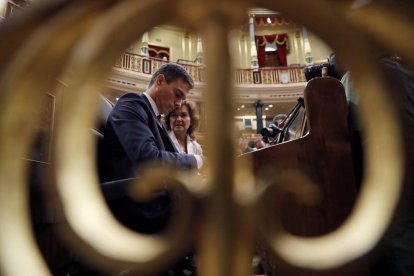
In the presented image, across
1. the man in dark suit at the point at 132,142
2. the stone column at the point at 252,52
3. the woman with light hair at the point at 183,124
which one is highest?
the stone column at the point at 252,52

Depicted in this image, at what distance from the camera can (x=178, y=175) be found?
15cm

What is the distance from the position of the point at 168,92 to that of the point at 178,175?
4.99 feet

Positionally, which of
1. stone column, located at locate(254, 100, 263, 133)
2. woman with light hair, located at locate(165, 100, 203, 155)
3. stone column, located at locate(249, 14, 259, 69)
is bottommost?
woman with light hair, located at locate(165, 100, 203, 155)

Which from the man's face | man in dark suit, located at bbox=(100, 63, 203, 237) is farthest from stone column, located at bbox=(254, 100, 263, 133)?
man in dark suit, located at bbox=(100, 63, 203, 237)

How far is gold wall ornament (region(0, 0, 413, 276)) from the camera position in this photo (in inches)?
5.6

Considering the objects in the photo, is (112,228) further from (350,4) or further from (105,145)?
(105,145)

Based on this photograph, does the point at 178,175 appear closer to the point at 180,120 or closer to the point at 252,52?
the point at 180,120

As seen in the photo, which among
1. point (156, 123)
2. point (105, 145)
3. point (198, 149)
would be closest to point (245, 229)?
point (105, 145)

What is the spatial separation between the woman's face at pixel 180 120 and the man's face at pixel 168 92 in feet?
1.93

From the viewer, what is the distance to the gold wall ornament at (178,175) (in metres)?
0.14

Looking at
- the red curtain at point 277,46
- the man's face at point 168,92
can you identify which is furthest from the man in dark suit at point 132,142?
the red curtain at point 277,46

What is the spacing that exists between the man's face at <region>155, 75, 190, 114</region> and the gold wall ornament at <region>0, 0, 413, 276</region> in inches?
58.0

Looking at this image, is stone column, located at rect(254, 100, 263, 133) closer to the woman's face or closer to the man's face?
the woman's face

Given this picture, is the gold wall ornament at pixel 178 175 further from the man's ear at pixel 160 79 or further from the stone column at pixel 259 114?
the stone column at pixel 259 114
